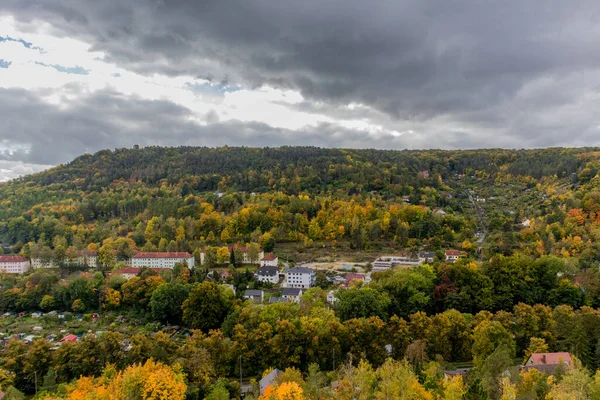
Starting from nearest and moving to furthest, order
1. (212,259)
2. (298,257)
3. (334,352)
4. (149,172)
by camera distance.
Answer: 1. (334,352)
2. (212,259)
3. (298,257)
4. (149,172)

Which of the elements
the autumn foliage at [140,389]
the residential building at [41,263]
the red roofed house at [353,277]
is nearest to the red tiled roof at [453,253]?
the red roofed house at [353,277]

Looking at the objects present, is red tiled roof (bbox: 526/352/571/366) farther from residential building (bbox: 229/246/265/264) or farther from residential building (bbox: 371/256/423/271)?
residential building (bbox: 229/246/265/264)

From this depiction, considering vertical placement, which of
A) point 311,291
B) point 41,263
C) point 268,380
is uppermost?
point 41,263

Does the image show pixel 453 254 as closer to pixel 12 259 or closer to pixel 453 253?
pixel 453 253

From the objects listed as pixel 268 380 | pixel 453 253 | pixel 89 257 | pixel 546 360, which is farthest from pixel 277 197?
pixel 546 360

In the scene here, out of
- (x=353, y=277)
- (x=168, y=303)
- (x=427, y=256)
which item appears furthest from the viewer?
(x=427, y=256)

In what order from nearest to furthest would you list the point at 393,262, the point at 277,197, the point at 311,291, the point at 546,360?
the point at 546,360 < the point at 311,291 < the point at 393,262 < the point at 277,197

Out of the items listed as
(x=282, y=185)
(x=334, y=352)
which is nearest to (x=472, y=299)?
(x=334, y=352)

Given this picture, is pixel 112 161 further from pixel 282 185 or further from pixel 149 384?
pixel 149 384
